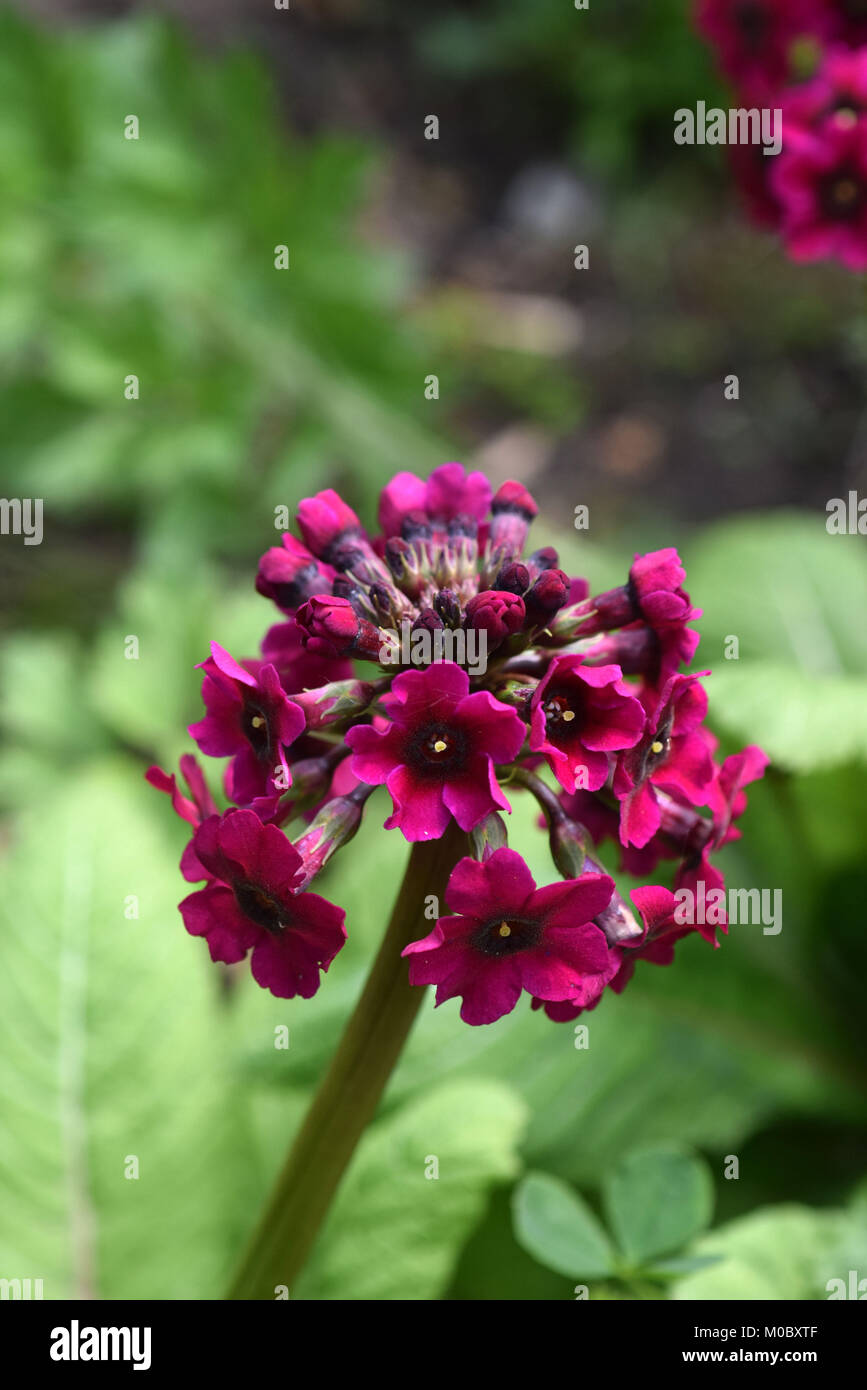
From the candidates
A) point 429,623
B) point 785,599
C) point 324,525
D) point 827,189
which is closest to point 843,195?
point 827,189

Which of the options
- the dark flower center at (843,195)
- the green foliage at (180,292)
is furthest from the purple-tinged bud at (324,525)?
the green foliage at (180,292)

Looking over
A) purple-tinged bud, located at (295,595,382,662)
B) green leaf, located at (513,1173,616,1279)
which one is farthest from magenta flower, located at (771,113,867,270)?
green leaf, located at (513,1173,616,1279)

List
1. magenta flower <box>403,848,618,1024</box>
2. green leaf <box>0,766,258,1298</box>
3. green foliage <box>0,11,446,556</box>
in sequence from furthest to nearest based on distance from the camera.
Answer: green foliage <box>0,11,446,556</box>
green leaf <box>0,766,258,1298</box>
magenta flower <box>403,848,618,1024</box>

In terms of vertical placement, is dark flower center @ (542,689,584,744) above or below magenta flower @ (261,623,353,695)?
below

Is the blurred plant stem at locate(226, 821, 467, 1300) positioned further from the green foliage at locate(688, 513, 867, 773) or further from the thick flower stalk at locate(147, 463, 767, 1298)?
the green foliage at locate(688, 513, 867, 773)

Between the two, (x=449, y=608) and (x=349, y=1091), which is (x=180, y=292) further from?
(x=349, y=1091)

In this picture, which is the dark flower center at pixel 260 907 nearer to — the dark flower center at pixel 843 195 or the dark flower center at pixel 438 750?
the dark flower center at pixel 438 750
